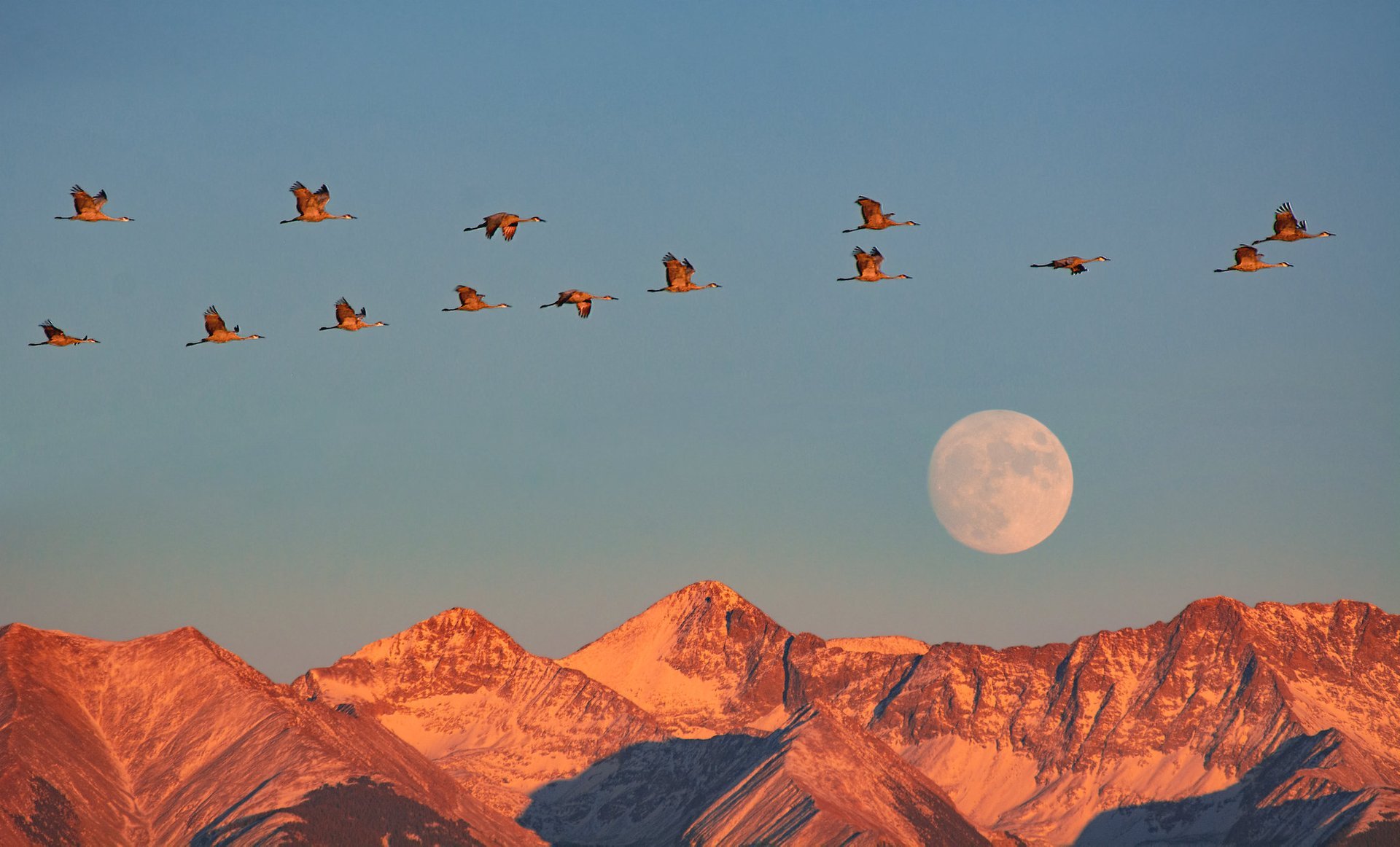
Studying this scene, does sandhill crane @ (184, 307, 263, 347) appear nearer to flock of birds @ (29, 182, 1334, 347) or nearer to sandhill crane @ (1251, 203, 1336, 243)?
flock of birds @ (29, 182, 1334, 347)

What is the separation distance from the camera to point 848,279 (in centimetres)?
15012

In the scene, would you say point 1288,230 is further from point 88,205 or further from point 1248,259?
point 88,205

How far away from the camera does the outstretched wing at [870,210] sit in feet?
474

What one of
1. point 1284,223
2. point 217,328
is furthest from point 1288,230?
point 217,328

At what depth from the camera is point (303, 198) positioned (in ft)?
455

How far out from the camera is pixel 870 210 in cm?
14600

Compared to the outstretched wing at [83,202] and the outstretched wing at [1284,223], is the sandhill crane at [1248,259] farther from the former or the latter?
the outstretched wing at [83,202]

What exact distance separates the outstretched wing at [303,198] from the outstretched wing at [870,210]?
3751 centimetres

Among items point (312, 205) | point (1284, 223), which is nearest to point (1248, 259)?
point (1284, 223)

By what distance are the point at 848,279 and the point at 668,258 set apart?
13529mm

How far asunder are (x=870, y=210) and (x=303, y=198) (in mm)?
39835

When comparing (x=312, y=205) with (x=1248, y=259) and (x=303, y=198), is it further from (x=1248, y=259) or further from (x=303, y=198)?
(x=1248, y=259)

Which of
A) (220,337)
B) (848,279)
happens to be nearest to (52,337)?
(220,337)

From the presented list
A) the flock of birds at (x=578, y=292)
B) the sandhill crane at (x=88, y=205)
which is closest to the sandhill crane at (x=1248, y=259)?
the flock of birds at (x=578, y=292)
